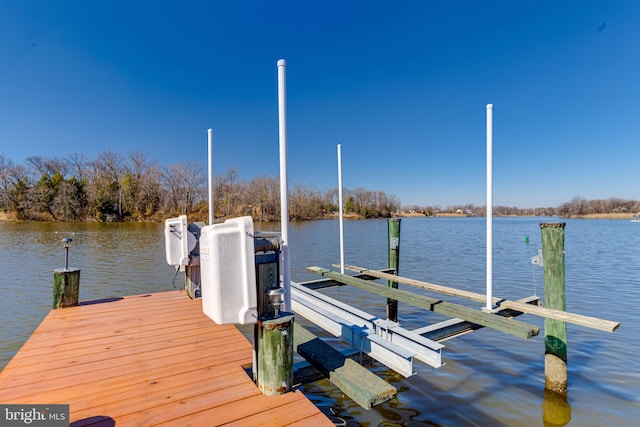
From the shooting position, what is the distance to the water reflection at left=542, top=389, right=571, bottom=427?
124 inches

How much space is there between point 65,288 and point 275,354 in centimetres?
389

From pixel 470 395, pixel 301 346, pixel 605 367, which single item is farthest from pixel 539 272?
pixel 301 346

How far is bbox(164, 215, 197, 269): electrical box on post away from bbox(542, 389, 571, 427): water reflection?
467cm

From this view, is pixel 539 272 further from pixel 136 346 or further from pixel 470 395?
pixel 136 346

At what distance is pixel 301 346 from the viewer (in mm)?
2721

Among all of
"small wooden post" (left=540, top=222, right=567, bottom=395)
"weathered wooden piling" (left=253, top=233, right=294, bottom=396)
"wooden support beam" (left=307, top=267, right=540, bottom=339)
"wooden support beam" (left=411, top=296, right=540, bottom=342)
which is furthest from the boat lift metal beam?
"small wooden post" (left=540, top=222, right=567, bottom=395)

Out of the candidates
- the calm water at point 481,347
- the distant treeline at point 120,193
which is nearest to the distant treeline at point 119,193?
the distant treeline at point 120,193

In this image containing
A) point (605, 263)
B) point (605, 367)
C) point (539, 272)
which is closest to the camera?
point (605, 367)

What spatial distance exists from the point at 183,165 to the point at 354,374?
4073 centimetres

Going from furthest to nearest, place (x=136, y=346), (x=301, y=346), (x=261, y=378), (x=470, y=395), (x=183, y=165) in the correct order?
(x=183, y=165) → (x=470, y=395) → (x=136, y=346) → (x=301, y=346) → (x=261, y=378)

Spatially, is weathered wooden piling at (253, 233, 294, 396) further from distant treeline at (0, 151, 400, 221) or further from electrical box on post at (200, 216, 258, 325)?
distant treeline at (0, 151, 400, 221)

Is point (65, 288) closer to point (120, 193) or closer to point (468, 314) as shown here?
point (468, 314)

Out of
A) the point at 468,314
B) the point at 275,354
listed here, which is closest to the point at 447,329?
the point at 468,314

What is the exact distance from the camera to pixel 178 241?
4.52m
